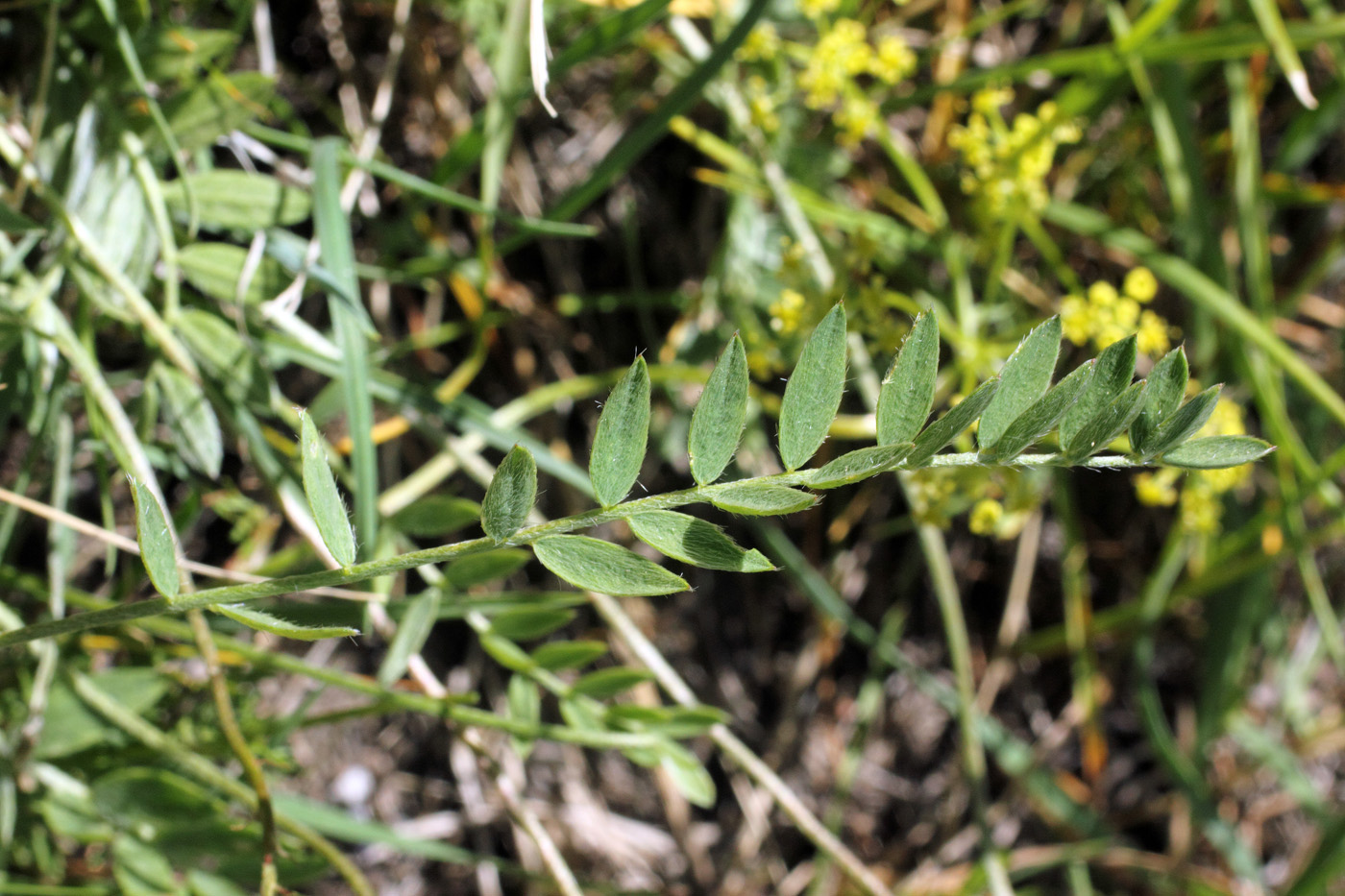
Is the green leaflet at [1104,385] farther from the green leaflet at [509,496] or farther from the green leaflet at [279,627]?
the green leaflet at [279,627]

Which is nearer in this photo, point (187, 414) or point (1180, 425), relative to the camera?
point (1180, 425)

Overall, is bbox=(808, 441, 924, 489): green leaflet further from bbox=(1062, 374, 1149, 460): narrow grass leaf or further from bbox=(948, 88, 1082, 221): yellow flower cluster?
bbox=(948, 88, 1082, 221): yellow flower cluster

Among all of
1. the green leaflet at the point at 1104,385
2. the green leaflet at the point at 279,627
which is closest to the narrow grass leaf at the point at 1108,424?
the green leaflet at the point at 1104,385

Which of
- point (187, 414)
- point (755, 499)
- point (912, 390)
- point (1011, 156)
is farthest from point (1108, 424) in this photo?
point (187, 414)

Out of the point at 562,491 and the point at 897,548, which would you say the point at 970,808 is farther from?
the point at 562,491

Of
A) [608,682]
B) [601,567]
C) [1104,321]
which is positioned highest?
[601,567]

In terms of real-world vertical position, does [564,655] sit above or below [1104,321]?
below

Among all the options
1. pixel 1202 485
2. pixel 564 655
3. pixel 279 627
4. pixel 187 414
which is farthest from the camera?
pixel 1202 485

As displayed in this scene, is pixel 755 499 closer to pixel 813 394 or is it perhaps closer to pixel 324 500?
pixel 813 394
